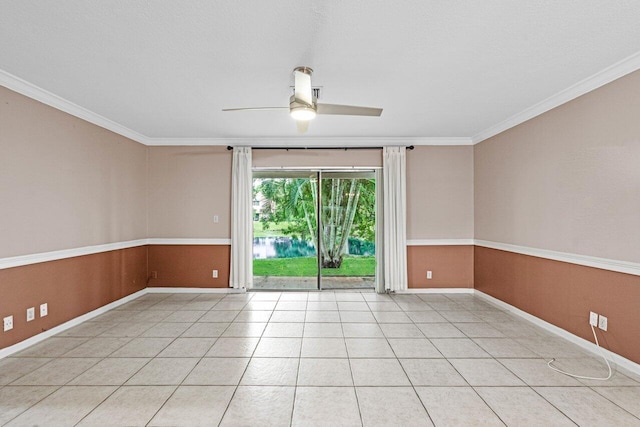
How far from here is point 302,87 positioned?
2.38 meters

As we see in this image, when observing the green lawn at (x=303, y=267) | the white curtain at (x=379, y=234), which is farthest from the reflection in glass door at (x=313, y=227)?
the white curtain at (x=379, y=234)

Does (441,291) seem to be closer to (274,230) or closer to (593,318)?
(593,318)

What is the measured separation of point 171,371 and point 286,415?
1196 mm

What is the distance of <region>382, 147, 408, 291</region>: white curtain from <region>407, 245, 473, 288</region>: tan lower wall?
0.19 meters

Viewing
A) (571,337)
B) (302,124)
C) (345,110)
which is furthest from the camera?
(571,337)

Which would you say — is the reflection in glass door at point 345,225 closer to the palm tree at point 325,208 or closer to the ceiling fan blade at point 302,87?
the palm tree at point 325,208

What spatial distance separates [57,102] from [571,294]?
587 centimetres

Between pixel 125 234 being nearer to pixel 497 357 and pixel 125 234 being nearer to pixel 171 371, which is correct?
pixel 171 371

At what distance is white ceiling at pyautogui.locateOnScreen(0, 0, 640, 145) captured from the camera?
1945mm

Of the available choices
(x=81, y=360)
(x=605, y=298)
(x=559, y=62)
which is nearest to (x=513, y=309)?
(x=605, y=298)

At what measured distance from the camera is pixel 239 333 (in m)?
3.50

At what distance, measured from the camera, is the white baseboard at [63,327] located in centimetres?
294

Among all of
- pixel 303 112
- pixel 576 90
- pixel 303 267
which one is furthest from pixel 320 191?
pixel 576 90

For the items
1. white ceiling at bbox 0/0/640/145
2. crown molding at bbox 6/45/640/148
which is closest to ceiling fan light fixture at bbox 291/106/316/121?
white ceiling at bbox 0/0/640/145
